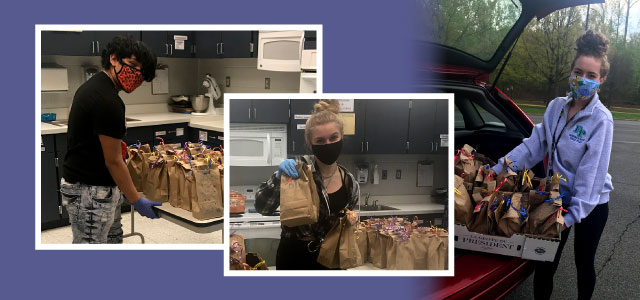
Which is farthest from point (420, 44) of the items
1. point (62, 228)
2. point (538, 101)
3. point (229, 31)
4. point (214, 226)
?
point (538, 101)

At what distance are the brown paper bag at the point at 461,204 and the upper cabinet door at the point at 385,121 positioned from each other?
83 cm

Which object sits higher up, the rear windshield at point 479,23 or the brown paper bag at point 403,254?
the rear windshield at point 479,23

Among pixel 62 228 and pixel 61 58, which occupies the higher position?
pixel 61 58

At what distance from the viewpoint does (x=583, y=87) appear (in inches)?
74.8

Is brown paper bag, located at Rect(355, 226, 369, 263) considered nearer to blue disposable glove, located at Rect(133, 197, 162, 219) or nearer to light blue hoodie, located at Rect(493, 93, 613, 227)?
blue disposable glove, located at Rect(133, 197, 162, 219)

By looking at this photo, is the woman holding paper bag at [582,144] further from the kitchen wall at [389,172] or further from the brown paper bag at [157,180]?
the brown paper bag at [157,180]

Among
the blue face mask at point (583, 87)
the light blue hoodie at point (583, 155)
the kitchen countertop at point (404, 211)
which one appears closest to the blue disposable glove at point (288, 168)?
the kitchen countertop at point (404, 211)

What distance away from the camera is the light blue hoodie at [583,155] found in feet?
6.07

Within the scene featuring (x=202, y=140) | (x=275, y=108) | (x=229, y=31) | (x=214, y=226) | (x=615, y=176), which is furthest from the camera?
(x=615, y=176)

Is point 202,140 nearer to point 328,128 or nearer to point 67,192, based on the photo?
point 67,192

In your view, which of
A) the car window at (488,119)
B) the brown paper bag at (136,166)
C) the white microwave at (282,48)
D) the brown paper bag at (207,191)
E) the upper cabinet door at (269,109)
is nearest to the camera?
the upper cabinet door at (269,109)

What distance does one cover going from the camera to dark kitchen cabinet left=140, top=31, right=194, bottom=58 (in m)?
1.26

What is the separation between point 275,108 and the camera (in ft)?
3.80

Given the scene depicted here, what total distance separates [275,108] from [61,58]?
0.69 m
